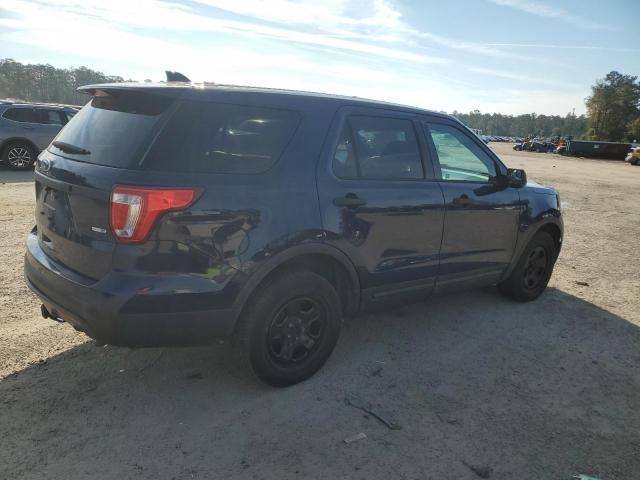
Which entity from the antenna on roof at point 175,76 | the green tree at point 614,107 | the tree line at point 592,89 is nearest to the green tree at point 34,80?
the tree line at point 592,89

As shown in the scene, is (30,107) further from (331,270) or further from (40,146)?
(331,270)

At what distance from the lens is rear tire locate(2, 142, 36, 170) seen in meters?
12.7

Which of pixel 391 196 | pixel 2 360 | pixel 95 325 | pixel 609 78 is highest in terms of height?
pixel 609 78

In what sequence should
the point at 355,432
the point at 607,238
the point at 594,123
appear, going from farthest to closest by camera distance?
the point at 594,123
the point at 607,238
the point at 355,432

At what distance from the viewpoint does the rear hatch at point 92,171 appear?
8.76ft

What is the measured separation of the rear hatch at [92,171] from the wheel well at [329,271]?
95 cm

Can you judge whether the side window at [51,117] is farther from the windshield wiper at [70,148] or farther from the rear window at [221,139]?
the rear window at [221,139]

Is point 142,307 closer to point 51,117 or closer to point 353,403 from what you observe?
point 353,403

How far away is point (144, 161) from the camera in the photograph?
2.66 m

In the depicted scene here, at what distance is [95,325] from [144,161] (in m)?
0.91

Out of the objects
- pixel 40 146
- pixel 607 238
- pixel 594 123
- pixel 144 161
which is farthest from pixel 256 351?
pixel 594 123

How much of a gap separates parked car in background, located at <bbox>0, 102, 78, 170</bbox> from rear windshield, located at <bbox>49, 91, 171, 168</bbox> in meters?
11.3

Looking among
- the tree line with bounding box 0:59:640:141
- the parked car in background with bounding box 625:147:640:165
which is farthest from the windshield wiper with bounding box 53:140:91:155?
the tree line with bounding box 0:59:640:141

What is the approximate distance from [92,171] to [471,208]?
2.91m
